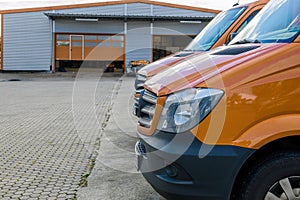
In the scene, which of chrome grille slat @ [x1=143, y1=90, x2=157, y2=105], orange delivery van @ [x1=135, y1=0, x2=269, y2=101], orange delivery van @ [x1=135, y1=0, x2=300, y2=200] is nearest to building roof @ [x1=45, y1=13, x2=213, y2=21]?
orange delivery van @ [x1=135, y1=0, x2=269, y2=101]

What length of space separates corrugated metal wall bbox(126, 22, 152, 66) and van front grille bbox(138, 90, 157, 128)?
28.3m

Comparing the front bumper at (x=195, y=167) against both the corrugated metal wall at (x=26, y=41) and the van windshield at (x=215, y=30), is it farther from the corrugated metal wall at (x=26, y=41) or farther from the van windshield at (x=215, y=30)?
the corrugated metal wall at (x=26, y=41)

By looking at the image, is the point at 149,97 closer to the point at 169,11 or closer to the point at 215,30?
the point at 215,30

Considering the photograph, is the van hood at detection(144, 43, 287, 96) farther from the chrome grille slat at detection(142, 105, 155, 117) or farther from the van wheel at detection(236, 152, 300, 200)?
the van wheel at detection(236, 152, 300, 200)

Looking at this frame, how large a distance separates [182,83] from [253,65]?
57cm

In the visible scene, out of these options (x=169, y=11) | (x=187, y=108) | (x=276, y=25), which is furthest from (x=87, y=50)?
(x=187, y=108)

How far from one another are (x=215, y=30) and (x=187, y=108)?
14.8ft

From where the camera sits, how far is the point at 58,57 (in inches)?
1264

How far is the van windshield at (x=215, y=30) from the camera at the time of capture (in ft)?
21.7

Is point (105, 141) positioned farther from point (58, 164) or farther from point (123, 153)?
point (58, 164)

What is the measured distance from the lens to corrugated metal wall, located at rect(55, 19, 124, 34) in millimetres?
31266

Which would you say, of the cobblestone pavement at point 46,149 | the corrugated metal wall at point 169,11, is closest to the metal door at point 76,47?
the corrugated metal wall at point 169,11

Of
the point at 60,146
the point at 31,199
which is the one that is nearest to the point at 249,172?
the point at 31,199

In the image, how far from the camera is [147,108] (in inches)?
132
